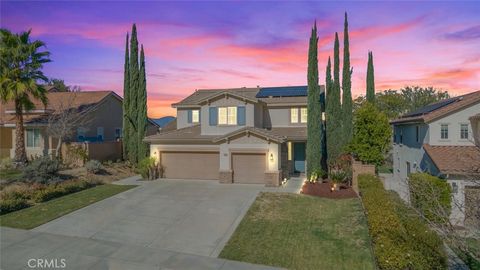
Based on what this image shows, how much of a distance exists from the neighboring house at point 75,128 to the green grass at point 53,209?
1037 cm

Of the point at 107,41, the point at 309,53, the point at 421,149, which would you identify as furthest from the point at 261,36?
the point at 421,149

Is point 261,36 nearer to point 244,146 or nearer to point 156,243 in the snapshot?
point 244,146

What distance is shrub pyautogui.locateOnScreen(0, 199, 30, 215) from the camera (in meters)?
15.0

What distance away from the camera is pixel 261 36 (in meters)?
19.7

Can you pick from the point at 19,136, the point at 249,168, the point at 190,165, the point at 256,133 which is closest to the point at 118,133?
the point at 19,136

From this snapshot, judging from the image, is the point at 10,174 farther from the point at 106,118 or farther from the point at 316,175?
the point at 316,175

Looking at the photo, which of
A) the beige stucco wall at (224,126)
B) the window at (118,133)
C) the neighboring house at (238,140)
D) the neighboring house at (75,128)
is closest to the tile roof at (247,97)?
the neighboring house at (238,140)

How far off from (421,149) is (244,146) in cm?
1185

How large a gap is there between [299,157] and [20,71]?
22.0 meters

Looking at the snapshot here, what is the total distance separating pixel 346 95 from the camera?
1011 inches

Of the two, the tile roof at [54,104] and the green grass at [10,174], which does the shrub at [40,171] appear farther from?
the tile roof at [54,104]

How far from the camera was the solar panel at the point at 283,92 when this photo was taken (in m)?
27.5

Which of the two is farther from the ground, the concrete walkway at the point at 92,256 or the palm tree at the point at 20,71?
the palm tree at the point at 20,71

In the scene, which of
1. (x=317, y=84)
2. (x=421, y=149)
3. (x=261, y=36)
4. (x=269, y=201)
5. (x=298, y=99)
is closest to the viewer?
Answer: (x=269, y=201)
